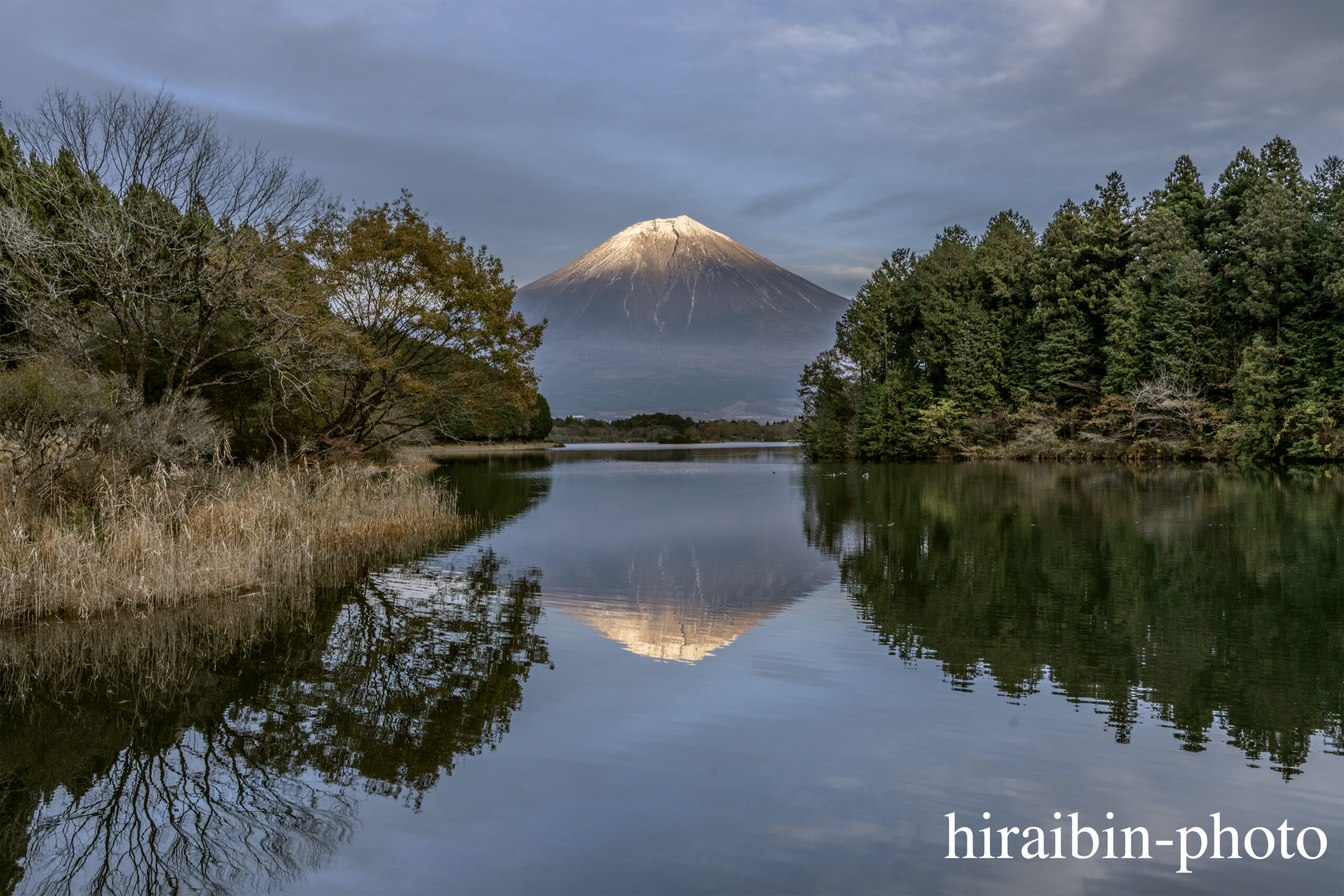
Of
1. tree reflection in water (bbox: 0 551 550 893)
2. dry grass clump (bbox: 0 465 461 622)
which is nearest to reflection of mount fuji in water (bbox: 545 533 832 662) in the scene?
tree reflection in water (bbox: 0 551 550 893)

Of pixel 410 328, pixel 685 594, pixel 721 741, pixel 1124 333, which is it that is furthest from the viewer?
pixel 1124 333

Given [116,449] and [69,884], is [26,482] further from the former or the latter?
[69,884]

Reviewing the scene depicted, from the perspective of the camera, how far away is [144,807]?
16.0 feet

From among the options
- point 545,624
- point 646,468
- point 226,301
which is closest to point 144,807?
point 545,624

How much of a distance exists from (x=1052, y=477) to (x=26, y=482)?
30.5 metres

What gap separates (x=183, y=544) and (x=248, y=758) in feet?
19.2

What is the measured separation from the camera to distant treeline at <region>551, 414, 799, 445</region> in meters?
116

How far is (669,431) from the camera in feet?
387

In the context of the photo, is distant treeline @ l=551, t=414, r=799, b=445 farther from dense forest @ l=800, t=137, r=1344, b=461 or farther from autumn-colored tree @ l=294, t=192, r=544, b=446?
autumn-colored tree @ l=294, t=192, r=544, b=446

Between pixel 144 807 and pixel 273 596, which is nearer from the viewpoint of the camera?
pixel 144 807

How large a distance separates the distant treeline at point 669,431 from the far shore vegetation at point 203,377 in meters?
90.0

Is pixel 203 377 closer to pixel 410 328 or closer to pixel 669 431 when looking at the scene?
pixel 410 328

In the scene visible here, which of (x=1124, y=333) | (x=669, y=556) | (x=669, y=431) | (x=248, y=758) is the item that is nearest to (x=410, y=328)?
(x=669, y=556)

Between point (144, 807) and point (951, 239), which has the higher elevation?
point (951, 239)
